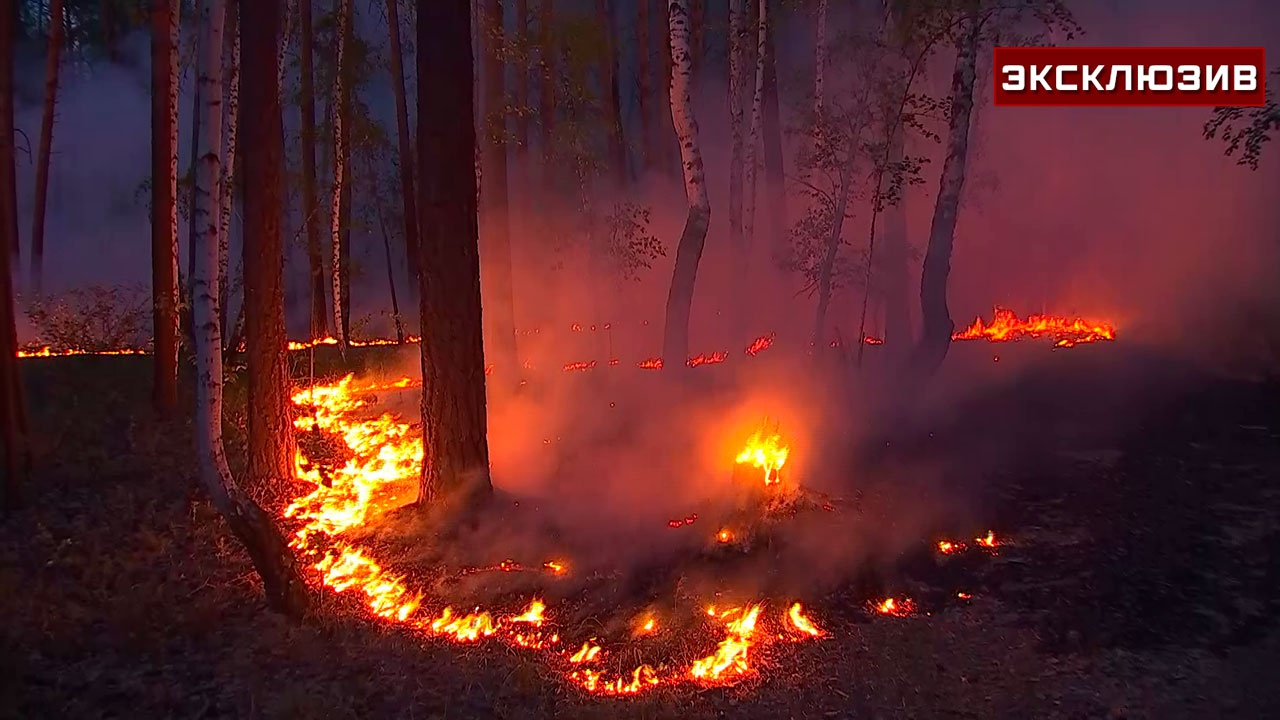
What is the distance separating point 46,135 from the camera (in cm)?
1873

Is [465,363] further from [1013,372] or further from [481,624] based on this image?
[1013,372]

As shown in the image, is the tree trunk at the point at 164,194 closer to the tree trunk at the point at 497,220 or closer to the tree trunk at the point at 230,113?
the tree trunk at the point at 230,113

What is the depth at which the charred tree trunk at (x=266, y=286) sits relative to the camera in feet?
30.9

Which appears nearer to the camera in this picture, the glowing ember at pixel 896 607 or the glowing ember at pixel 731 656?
the glowing ember at pixel 731 656

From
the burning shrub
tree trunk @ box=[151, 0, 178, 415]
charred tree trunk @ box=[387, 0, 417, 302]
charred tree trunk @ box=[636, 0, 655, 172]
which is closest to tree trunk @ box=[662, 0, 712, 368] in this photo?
tree trunk @ box=[151, 0, 178, 415]

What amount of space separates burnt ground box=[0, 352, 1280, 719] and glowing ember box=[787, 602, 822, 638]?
0.17 metres

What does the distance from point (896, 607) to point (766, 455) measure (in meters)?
2.25

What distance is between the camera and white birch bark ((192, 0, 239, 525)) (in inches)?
263

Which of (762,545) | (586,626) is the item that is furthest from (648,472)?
(586,626)

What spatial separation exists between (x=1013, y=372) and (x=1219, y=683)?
1298cm

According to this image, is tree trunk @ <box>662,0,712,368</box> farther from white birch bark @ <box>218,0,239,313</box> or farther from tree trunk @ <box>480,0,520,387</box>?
white birch bark @ <box>218,0,239,313</box>

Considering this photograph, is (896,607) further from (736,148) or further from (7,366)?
(736,148)

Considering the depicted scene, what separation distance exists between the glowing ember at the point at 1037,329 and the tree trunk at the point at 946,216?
232 inches

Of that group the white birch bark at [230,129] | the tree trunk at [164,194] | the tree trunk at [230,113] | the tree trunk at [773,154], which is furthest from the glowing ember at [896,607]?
the tree trunk at [773,154]
